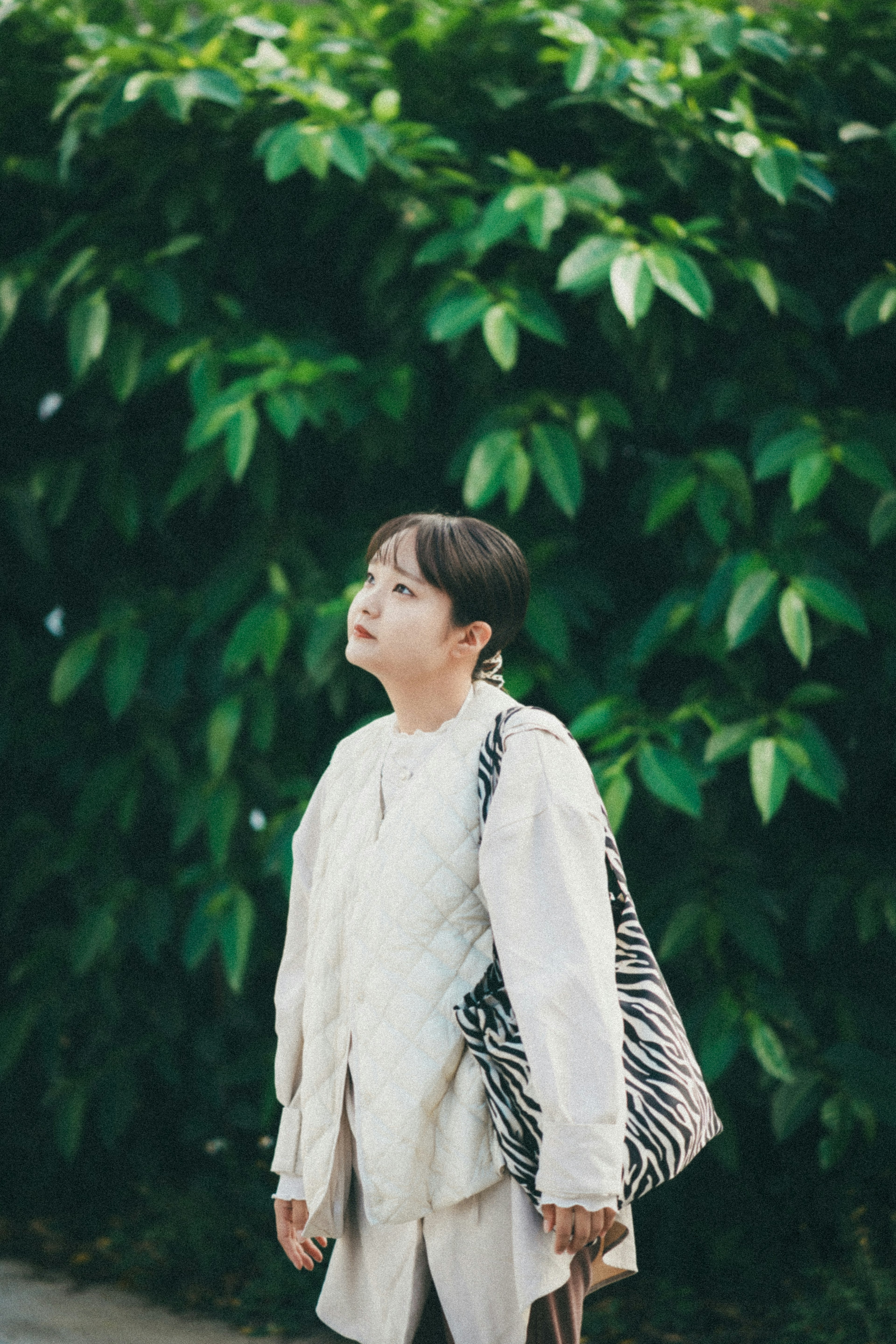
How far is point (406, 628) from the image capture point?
153cm

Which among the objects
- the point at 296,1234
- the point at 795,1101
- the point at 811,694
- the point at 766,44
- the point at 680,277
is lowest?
the point at 795,1101

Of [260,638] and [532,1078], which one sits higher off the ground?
[532,1078]

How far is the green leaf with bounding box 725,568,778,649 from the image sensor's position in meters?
2.30

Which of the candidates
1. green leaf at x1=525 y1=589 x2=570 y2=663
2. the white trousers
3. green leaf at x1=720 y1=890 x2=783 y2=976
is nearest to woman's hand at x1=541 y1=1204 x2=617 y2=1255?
the white trousers

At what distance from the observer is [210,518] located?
3010mm

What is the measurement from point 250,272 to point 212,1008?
1.82 metres

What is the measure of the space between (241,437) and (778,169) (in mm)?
1137

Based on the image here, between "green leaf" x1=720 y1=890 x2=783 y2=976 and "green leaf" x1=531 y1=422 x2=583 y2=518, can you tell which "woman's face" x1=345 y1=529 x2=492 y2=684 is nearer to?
"green leaf" x1=531 y1=422 x2=583 y2=518

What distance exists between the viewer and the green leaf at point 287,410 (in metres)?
2.36

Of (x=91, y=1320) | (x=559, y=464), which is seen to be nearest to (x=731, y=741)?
(x=559, y=464)

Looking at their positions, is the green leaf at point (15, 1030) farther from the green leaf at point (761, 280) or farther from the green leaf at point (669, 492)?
the green leaf at point (761, 280)

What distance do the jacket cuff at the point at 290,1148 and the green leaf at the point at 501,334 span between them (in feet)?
4.37

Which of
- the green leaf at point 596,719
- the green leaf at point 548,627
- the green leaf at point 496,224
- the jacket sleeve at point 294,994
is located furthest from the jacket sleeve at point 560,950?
the green leaf at point 496,224

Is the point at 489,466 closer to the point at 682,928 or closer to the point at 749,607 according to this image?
the point at 749,607
